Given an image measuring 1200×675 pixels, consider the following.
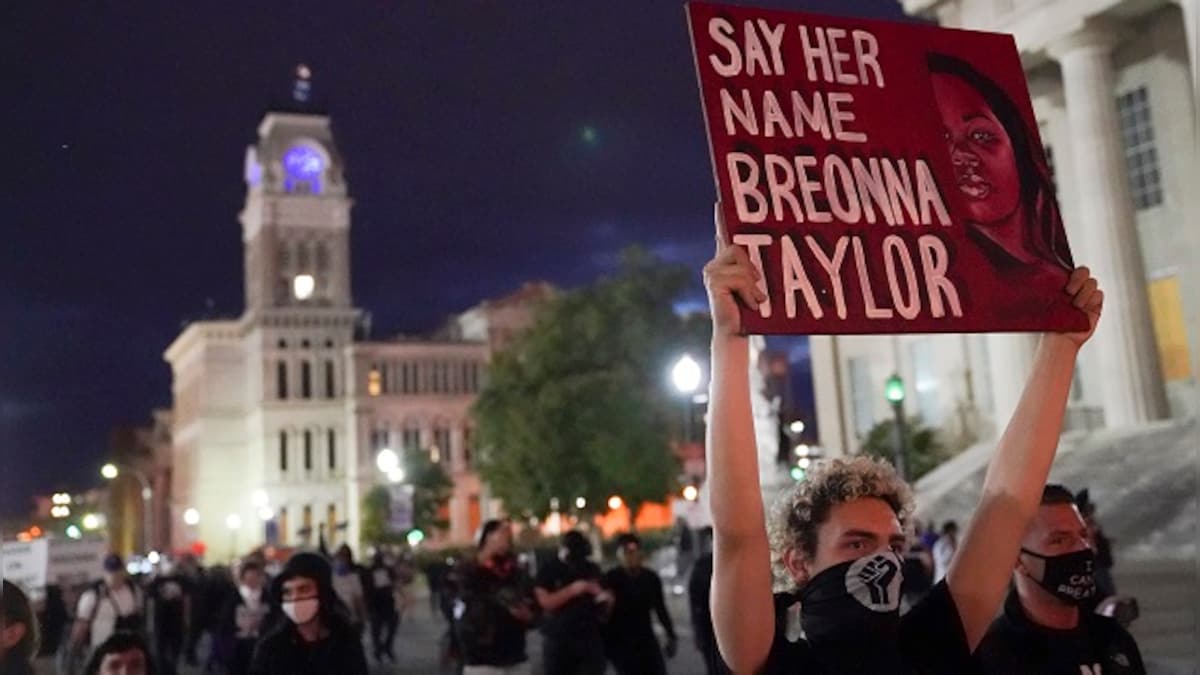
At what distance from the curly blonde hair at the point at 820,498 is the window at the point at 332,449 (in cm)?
8841

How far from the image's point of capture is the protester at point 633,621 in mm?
9750

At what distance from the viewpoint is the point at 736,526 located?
2.76 metres

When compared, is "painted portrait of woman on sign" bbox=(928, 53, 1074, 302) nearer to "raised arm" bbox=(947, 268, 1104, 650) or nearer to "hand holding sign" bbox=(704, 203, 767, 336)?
"raised arm" bbox=(947, 268, 1104, 650)

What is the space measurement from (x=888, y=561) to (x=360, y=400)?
284ft

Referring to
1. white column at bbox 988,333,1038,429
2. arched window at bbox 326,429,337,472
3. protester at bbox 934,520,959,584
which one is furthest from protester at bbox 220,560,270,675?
arched window at bbox 326,429,337,472

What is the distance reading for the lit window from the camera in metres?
88.1

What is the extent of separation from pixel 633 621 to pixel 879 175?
691cm

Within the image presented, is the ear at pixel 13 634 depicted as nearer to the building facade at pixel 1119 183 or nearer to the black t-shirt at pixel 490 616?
the black t-shirt at pixel 490 616

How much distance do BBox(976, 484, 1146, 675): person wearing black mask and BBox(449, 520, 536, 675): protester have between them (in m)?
4.80

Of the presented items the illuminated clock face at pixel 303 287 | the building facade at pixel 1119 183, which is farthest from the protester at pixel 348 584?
the illuminated clock face at pixel 303 287

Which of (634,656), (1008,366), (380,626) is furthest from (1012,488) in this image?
(1008,366)

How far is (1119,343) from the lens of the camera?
3203 centimetres

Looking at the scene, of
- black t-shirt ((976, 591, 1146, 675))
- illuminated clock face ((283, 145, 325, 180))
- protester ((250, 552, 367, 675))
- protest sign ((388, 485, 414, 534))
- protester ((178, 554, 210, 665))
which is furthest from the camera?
illuminated clock face ((283, 145, 325, 180))

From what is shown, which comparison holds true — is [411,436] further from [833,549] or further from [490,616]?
[833,549]
